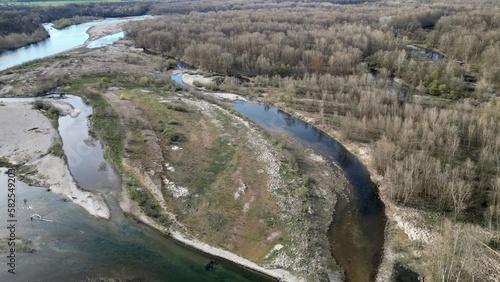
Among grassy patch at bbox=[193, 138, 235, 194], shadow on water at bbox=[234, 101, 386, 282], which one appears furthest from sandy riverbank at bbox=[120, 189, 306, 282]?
grassy patch at bbox=[193, 138, 235, 194]

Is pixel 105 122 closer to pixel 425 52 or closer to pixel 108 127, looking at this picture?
pixel 108 127

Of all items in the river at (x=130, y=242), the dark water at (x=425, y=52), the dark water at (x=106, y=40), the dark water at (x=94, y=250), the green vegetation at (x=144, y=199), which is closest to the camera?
the dark water at (x=94, y=250)

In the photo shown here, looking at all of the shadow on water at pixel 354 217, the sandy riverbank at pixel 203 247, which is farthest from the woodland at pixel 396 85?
the sandy riverbank at pixel 203 247

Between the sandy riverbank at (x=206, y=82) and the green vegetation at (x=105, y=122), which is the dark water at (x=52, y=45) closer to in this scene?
the green vegetation at (x=105, y=122)

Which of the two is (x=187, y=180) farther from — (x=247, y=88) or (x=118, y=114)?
(x=247, y=88)

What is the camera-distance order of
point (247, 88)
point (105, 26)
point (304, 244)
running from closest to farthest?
point (304, 244)
point (247, 88)
point (105, 26)

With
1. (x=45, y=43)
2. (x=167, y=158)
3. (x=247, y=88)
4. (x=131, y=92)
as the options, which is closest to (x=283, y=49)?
(x=247, y=88)

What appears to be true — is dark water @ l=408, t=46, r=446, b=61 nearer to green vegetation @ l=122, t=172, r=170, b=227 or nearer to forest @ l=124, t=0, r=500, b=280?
forest @ l=124, t=0, r=500, b=280
